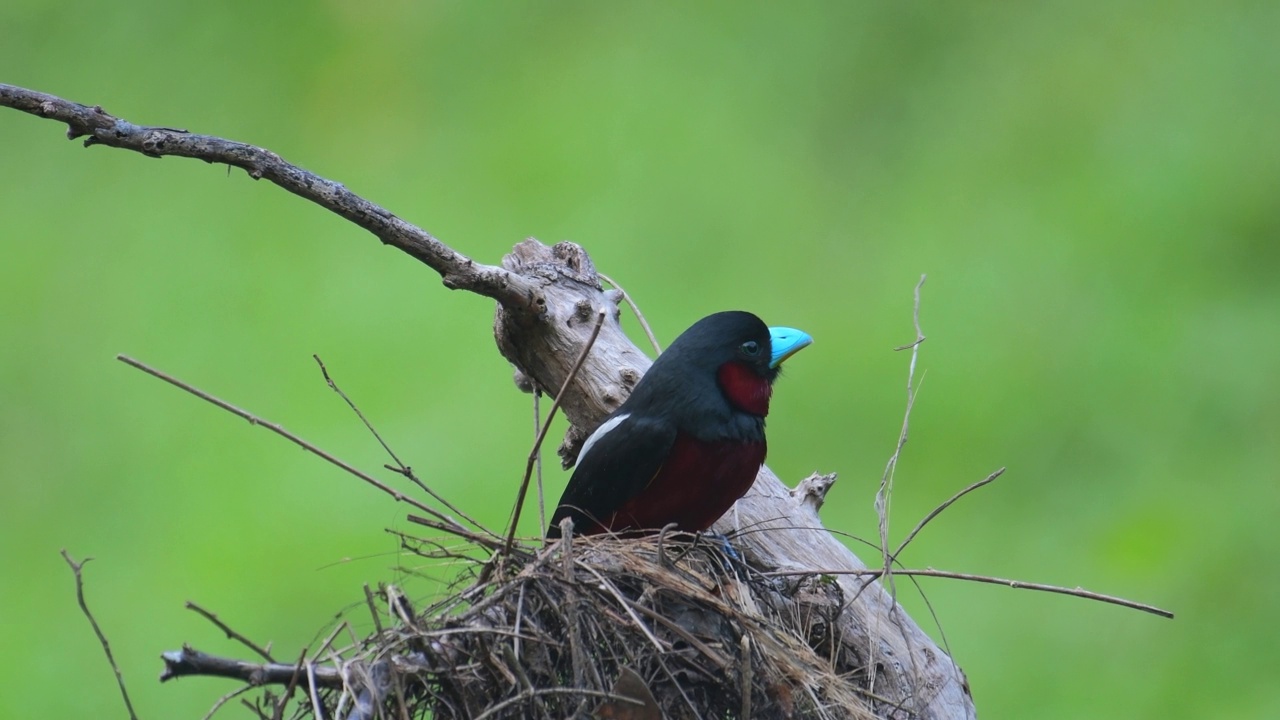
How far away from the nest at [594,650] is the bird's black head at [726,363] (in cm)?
46

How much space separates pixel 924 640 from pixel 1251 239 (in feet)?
11.5

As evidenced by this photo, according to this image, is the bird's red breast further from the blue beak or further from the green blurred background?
the green blurred background

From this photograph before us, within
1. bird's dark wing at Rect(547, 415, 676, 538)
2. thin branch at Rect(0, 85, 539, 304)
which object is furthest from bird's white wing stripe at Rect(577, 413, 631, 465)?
thin branch at Rect(0, 85, 539, 304)

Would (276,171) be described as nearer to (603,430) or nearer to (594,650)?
(603,430)

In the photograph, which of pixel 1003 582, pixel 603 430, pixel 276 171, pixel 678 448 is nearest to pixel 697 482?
pixel 678 448

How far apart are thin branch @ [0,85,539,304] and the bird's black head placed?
0.98 ft

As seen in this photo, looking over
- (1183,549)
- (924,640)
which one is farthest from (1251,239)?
(924,640)

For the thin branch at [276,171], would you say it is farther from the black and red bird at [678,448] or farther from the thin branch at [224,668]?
the thin branch at [224,668]

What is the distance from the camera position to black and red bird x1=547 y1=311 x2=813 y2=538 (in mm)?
2295

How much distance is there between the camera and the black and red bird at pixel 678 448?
229 centimetres

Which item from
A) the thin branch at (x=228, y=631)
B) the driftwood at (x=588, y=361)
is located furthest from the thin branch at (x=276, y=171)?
the thin branch at (x=228, y=631)

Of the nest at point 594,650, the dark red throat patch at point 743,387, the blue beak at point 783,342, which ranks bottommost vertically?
the nest at point 594,650

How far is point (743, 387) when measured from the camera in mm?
2410

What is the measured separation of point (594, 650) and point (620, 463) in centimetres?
62
